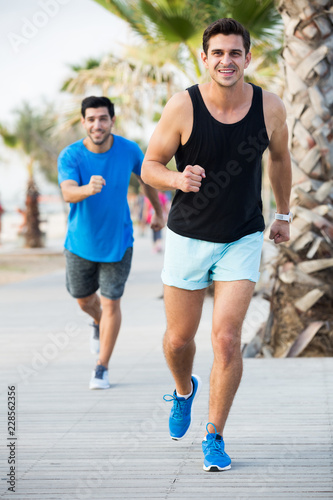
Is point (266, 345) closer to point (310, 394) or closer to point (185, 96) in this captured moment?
point (310, 394)

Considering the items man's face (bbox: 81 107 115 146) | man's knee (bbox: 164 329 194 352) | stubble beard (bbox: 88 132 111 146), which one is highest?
man's face (bbox: 81 107 115 146)

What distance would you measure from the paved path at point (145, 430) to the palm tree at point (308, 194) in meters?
0.59

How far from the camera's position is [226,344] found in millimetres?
3576

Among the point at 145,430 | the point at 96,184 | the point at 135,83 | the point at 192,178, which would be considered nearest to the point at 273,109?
the point at 192,178

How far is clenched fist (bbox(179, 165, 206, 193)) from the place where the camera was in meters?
3.29

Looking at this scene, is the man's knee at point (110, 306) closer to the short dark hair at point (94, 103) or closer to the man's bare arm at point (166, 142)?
the short dark hair at point (94, 103)

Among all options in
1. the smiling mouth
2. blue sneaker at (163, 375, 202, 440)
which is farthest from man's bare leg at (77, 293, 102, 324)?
the smiling mouth

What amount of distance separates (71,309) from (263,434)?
591 cm

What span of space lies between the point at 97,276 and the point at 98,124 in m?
1.11

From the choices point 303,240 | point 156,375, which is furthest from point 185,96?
point 303,240

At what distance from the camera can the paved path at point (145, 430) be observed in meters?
3.39

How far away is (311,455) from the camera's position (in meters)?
3.74

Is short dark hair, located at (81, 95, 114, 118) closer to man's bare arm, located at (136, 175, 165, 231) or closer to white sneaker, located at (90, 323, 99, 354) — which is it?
man's bare arm, located at (136, 175, 165, 231)

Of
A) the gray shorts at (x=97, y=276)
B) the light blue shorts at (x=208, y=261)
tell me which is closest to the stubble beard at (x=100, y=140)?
the gray shorts at (x=97, y=276)
